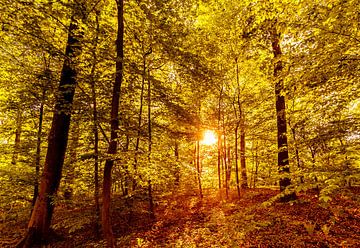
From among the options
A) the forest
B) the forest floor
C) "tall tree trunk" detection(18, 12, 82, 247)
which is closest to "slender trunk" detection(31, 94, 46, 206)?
the forest

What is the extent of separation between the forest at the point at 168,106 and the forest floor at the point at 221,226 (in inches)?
2.5

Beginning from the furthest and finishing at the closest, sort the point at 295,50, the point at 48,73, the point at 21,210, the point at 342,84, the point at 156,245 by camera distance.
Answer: the point at 21,210 < the point at 48,73 < the point at 156,245 < the point at 295,50 < the point at 342,84

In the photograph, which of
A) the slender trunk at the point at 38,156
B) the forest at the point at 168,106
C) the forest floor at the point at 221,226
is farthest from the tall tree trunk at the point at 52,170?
the slender trunk at the point at 38,156

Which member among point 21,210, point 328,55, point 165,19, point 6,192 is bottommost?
point 21,210

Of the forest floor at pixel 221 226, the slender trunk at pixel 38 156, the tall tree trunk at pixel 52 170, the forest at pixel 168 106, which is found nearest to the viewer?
the forest at pixel 168 106

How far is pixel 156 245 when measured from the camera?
7.38 metres

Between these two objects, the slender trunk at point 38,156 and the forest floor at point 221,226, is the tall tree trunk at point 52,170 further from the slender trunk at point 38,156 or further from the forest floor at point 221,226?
the slender trunk at point 38,156

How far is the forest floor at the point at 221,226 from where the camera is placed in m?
6.12

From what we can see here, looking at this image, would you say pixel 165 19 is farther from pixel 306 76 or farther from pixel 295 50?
pixel 306 76

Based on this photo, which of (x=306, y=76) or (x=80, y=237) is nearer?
(x=306, y=76)

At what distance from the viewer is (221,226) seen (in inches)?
320

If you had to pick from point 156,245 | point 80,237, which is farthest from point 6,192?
point 156,245

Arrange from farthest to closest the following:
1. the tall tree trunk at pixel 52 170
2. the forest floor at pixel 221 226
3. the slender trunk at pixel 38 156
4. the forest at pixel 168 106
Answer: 1. the slender trunk at pixel 38 156
2. the tall tree trunk at pixel 52 170
3. the forest floor at pixel 221 226
4. the forest at pixel 168 106

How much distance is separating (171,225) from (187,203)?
4120 millimetres
